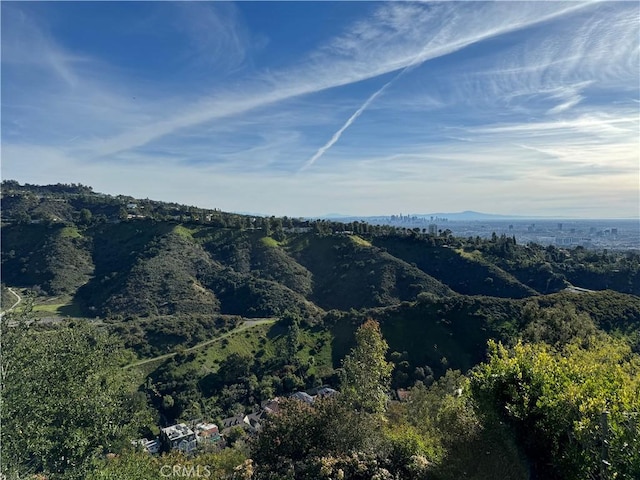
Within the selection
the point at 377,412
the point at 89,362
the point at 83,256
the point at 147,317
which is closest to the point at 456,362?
the point at 377,412

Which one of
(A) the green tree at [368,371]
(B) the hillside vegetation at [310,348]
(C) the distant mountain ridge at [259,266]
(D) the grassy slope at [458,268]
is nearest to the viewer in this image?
(B) the hillside vegetation at [310,348]

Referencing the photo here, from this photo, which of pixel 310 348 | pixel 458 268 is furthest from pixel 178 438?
pixel 458 268

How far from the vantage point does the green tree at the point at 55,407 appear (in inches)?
364

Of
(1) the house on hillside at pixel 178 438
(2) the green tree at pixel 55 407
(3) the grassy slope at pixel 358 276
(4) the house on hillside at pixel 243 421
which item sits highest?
(2) the green tree at pixel 55 407

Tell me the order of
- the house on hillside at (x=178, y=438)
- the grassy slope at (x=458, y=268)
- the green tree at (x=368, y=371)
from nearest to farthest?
the green tree at (x=368, y=371)
the house on hillside at (x=178, y=438)
the grassy slope at (x=458, y=268)

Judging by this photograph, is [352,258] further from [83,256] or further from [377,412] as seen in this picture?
[377,412]
